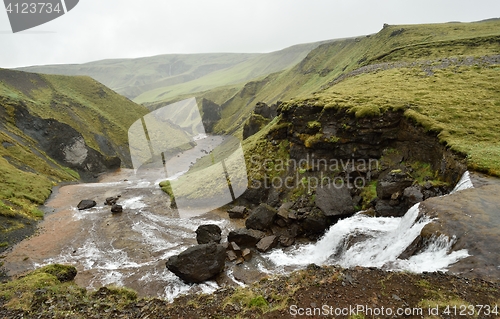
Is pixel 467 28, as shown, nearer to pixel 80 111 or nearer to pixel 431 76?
pixel 431 76

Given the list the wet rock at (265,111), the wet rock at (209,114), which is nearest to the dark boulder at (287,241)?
the wet rock at (265,111)

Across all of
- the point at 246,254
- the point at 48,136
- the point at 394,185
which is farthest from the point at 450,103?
the point at 48,136

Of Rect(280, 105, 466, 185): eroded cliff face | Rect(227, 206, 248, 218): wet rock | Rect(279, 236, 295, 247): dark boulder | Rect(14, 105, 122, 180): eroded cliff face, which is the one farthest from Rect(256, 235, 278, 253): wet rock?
Rect(14, 105, 122, 180): eroded cliff face

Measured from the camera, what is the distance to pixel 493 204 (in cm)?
1292

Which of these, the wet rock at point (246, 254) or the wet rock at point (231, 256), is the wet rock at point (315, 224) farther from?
the wet rock at point (231, 256)

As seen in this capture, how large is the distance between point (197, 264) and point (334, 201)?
11730 mm

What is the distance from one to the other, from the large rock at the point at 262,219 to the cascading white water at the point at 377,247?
123 inches

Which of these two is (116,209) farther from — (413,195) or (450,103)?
(450,103)

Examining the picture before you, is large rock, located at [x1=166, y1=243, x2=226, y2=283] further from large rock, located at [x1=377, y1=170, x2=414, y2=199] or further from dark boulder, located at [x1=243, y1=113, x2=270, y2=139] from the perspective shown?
dark boulder, located at [x1=243, y1=113, x2=270, y2=139]

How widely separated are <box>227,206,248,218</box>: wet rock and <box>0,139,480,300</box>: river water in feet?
2.41

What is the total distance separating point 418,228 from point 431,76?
89.3ft

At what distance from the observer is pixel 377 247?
1530 cm

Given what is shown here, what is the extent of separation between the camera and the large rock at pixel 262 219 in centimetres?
2242

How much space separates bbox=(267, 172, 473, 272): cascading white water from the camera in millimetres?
11609
